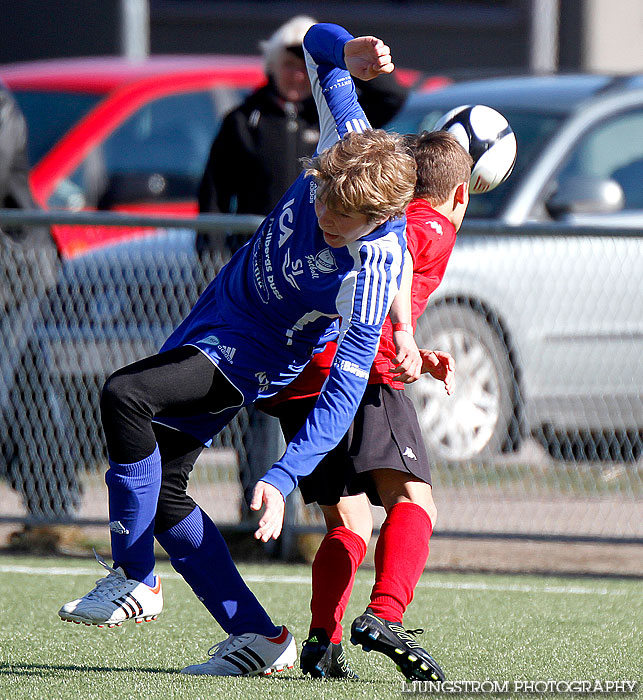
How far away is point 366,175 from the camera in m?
3.40

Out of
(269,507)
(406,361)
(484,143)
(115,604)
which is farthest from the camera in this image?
(484,143)

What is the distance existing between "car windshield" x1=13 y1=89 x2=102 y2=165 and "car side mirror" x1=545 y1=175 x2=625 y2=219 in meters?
2.85

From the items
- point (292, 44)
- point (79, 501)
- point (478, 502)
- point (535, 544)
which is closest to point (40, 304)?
point (79, 501)

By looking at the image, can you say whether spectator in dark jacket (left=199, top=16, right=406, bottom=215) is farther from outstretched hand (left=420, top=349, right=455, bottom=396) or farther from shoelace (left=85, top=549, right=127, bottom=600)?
shoelace (left=85, top=549, right=127, bottom=600)

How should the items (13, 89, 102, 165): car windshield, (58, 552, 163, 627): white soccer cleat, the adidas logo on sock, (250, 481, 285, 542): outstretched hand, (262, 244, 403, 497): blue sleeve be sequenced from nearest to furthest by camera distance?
(250, 481, 285, 542): outstretched hand, (262, 244, 403, 497): blue sleeve, (58, 552, 163, 627): white soccer cleat, the adidas logo on sock, (13, 89, 102, 165): car windshield

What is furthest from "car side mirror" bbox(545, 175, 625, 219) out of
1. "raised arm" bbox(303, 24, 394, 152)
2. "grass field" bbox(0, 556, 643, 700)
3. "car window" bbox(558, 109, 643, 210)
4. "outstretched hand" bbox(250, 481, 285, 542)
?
"outstretched hand" bbox(250, 481, 285, 542)

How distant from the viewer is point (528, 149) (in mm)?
7207

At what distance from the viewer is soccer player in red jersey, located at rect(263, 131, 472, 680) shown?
3.72 meters

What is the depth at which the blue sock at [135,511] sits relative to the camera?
11.8 feet

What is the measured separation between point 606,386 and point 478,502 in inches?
32.6

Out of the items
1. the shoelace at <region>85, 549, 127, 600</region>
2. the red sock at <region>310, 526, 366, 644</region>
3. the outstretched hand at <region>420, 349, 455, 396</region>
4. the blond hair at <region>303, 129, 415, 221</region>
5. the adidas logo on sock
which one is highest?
the blond hair at <region>303, 129, 415, 221</region>

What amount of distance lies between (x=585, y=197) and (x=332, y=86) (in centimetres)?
341

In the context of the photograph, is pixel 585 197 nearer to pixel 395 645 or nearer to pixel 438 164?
pixel 438 164

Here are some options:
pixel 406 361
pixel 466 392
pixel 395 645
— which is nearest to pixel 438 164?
pixel 406 361
